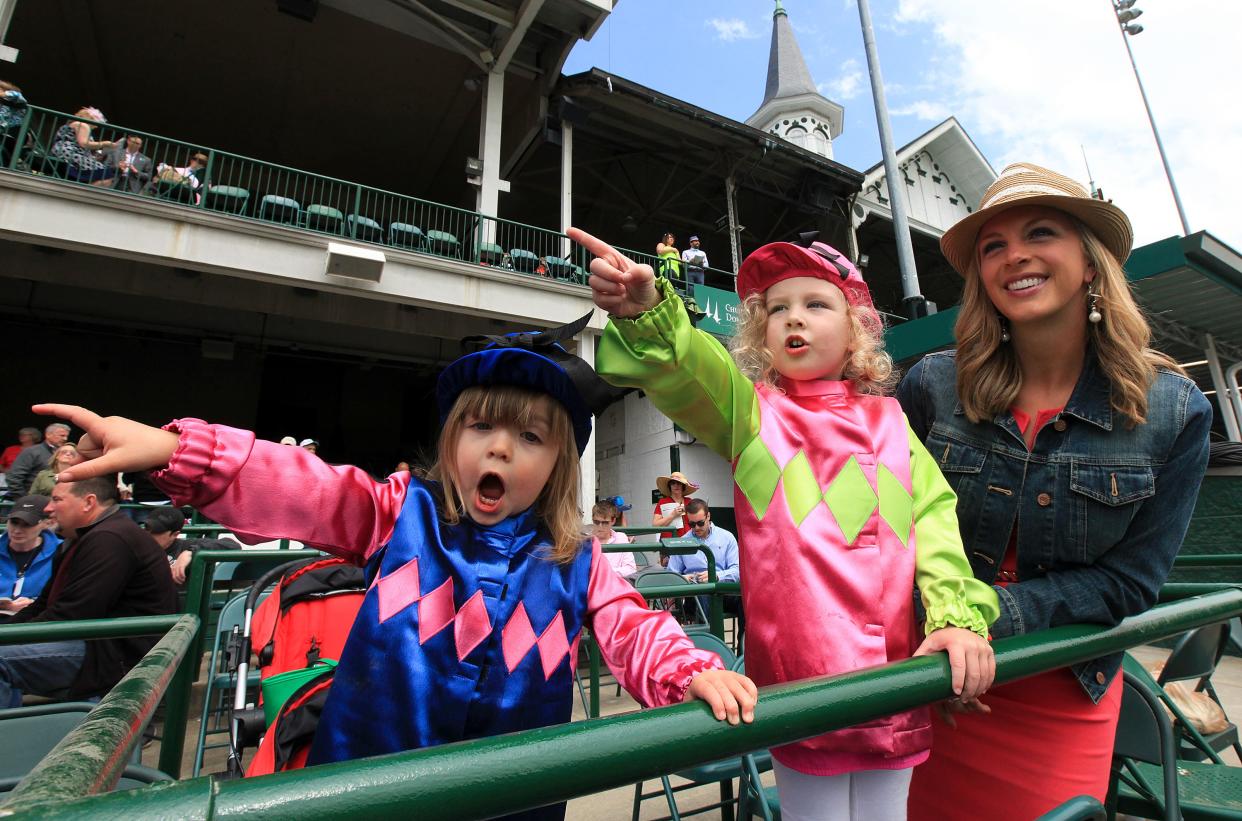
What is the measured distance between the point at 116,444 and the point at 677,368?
2.99ft

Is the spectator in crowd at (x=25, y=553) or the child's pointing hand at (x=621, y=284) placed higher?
the child's pointing hand at (x=621, y=284)

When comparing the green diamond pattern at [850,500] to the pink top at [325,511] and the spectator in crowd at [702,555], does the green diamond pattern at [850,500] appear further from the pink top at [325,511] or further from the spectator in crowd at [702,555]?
the spectator in crowd at [702,555]

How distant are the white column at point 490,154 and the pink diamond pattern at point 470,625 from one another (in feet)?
33.0

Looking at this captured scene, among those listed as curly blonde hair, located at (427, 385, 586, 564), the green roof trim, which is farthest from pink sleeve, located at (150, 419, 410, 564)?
the green roof trim

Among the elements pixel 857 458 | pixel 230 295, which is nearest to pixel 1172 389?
pixel 857 458

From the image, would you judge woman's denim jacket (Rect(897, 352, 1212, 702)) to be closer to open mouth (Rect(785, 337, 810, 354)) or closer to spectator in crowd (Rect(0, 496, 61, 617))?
open mouth (Rect(785, 337, 810, 354))

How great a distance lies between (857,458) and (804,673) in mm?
454

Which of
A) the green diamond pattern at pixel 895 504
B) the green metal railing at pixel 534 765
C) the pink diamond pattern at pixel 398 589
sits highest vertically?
the green diamond pattern at pixel 895 504

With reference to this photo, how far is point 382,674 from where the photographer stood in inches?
46.2

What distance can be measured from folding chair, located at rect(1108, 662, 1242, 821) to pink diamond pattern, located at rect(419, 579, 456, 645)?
5.84ft

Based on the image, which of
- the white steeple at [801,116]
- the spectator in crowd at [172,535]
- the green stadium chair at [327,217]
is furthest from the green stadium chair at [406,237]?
the white steeple at [801,116]

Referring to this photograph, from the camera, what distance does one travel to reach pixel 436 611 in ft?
4.03

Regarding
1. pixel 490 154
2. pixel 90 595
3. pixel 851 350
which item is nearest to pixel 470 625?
pixel 851 350

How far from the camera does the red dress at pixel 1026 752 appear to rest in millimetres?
1296
